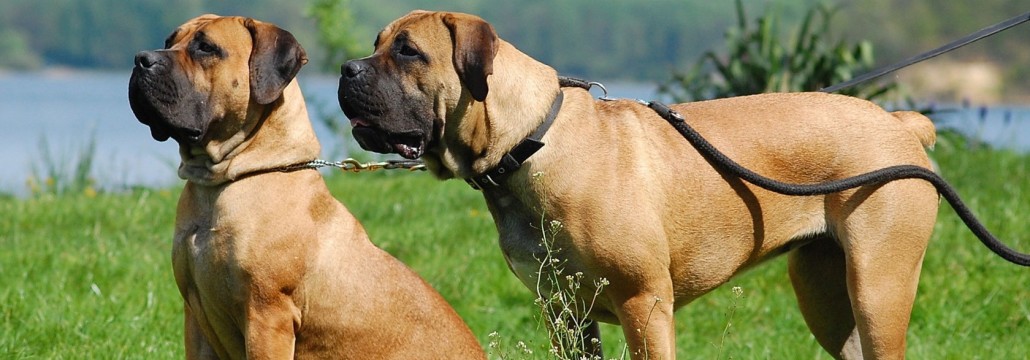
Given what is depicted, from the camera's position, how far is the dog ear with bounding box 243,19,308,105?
421cm

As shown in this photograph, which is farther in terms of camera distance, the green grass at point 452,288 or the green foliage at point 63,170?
the green foliage at point 63,170

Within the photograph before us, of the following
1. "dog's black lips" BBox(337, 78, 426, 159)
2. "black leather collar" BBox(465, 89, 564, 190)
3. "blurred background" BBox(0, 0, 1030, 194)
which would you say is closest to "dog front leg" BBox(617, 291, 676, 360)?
"black leather collar" BBox(465, 89, 564, 190)

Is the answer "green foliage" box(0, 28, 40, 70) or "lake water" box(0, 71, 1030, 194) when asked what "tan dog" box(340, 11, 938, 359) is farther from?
"green foliage" box(0, 28, 40, 70)

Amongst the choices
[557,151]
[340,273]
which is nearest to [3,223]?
[340,273]

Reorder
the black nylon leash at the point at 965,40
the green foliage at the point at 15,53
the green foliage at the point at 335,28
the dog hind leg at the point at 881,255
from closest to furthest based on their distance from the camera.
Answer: the dog hind leg at the point at 881,255, the black nylon leash at the point at 965,40, the green foliage at the point at 335,28, the green foliage at the point at 15,53

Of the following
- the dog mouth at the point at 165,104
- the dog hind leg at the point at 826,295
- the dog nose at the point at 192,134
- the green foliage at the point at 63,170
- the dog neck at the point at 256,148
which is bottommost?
the green foliage at the point at 63,170

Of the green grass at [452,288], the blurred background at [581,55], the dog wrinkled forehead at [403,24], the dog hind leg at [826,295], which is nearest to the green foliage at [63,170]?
the blurred background at [581,55]

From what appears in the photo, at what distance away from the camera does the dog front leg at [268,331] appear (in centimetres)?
411

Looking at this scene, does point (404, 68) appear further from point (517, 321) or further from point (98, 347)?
point (517, 321)

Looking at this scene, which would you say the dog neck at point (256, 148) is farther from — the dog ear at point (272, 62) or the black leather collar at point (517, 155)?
the black leather collar at point (517, 155)

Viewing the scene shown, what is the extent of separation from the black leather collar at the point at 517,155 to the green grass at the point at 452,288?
32.7 inches

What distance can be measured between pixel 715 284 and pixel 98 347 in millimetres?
2673

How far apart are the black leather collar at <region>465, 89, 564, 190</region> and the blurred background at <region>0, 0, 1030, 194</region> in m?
3.73

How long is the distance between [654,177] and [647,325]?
1.84ft
